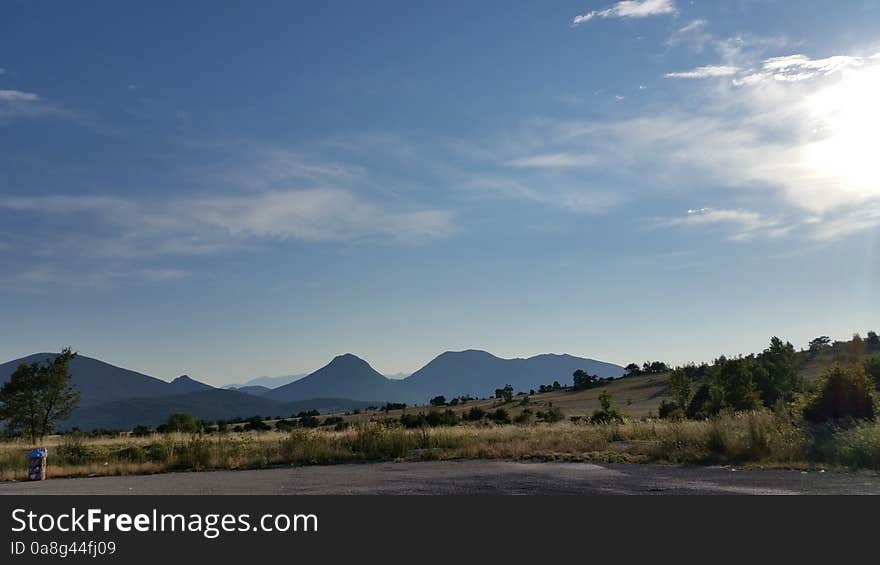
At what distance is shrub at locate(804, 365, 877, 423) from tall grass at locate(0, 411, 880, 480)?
1272 mm

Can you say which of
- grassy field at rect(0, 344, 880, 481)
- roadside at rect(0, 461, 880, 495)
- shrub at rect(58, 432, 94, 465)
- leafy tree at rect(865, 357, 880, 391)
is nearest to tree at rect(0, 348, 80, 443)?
grassy field at rect(0, 344, 880, 481)

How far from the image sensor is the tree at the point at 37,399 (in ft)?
159

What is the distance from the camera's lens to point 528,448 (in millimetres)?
22594

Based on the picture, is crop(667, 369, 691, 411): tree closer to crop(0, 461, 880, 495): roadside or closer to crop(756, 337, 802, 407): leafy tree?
crop(756, 337, 802, 407): leafy tree

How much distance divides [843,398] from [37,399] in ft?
162

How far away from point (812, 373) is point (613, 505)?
6755 centimetres

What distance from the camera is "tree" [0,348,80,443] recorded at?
48312 millimetres

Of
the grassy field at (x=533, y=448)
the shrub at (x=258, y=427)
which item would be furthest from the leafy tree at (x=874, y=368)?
the shrub at (x=258, y=427)

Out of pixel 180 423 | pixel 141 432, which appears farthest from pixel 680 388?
pixel 141 432

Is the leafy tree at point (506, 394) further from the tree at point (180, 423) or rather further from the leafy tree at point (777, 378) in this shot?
the leafy tree at point (777, 378)

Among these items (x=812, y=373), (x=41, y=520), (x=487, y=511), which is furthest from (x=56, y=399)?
(x=812, y=373)

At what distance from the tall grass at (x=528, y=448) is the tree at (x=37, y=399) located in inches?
1024

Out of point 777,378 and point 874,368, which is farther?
point 777,378

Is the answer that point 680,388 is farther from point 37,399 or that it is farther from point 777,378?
point 37,399
